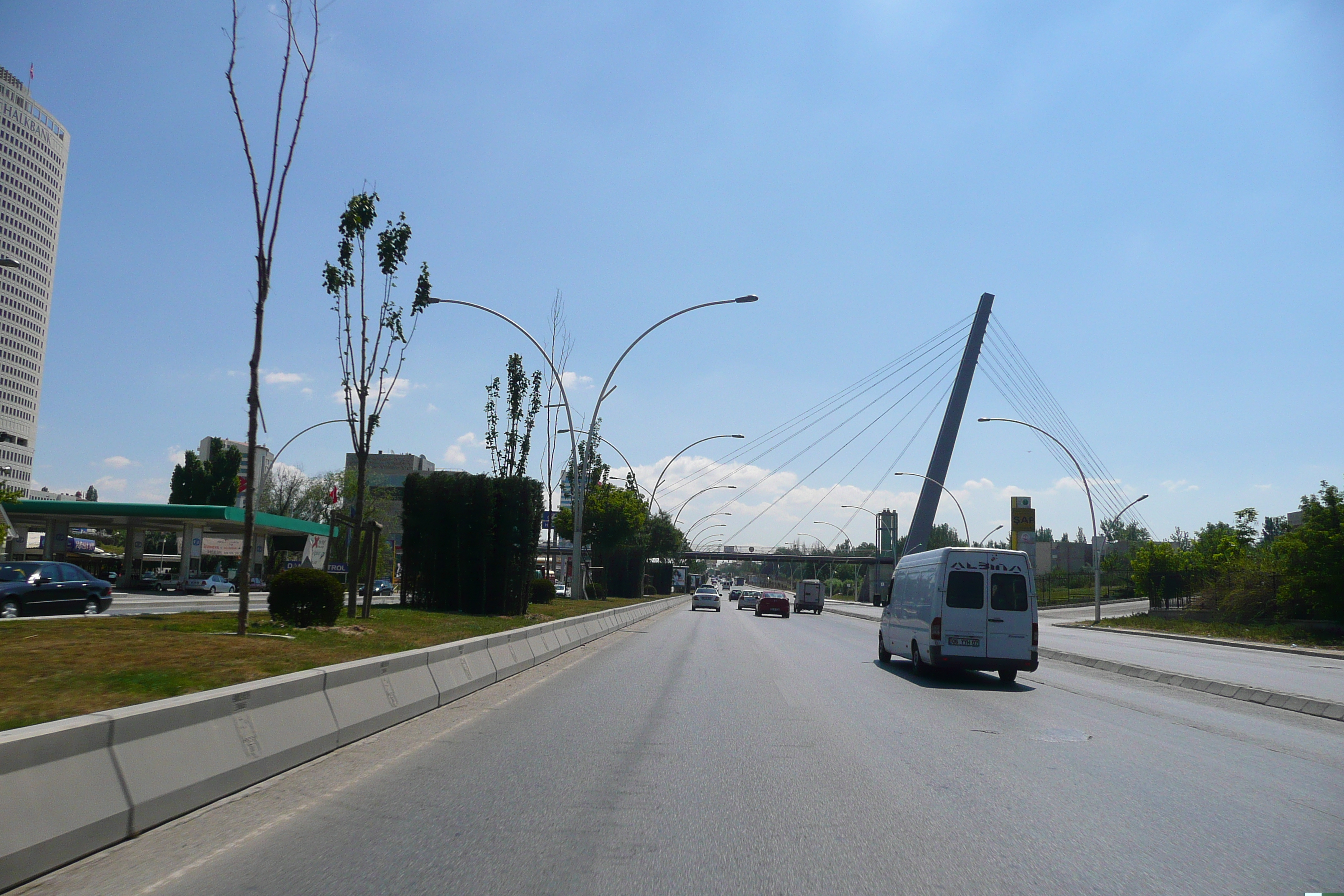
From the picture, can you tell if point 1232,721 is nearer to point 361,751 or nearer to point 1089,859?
point 1089,859

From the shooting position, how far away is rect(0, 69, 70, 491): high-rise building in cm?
13875

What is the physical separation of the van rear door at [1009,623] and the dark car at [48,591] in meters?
18.9

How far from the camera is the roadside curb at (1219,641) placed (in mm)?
30944

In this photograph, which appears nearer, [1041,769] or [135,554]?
[1041,769]

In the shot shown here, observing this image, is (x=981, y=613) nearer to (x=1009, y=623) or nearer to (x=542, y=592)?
(x=1009, y=623)

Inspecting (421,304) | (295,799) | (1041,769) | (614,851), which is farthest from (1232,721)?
(421,304)

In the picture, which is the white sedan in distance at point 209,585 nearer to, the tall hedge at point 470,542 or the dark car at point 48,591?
the dark car at point 48,591

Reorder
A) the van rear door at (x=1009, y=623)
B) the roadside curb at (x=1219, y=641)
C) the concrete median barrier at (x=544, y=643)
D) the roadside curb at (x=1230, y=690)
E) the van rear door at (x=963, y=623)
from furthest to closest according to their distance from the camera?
the roadside curb at (x=1219, y=641)
the concrete median barrier at (x=544, y=643)
the van rear door at (x=1009, y=623)
the van rear door at (x=963, y=623)
the roadside curb at (x=1230, y=690)

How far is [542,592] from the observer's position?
36.3 m

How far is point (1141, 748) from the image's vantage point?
9.84 m

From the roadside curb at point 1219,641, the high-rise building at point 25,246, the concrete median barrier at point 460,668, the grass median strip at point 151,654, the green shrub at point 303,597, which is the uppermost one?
the high-rise building at point 25,246

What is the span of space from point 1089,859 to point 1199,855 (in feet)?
2.38

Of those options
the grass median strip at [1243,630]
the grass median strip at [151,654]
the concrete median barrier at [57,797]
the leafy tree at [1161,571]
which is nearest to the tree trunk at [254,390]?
the grass median strip at [151,654]

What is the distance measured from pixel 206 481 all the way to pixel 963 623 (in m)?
69.9
